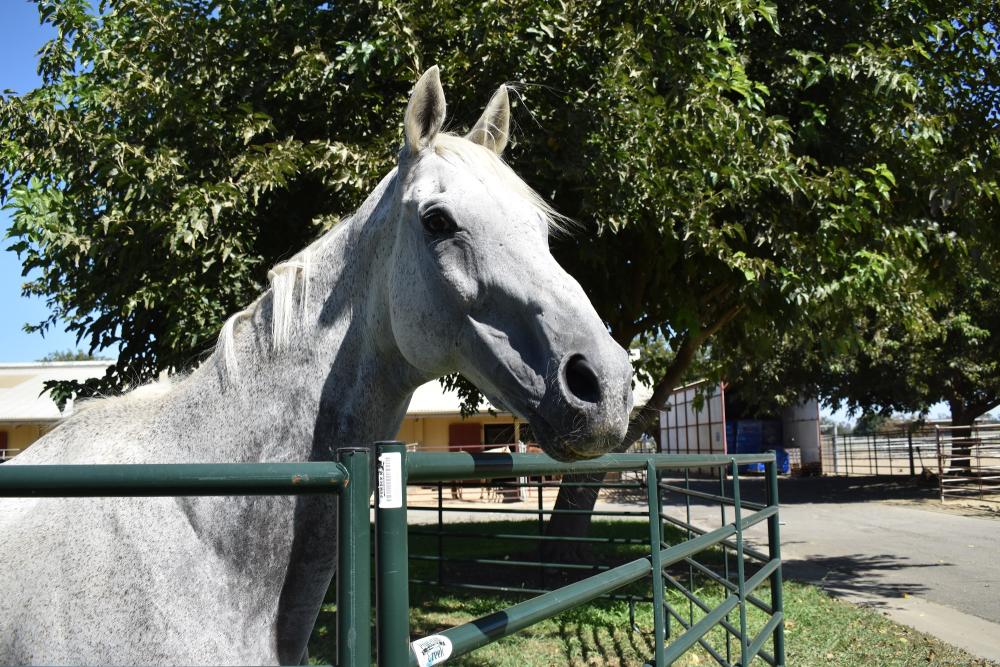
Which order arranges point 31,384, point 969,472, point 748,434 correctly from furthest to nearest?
point 748,434 < point 31,384 < point 969,472

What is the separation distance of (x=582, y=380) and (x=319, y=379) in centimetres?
75

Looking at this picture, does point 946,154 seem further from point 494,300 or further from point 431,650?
point 431,650

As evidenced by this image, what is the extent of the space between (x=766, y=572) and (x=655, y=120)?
322 cm

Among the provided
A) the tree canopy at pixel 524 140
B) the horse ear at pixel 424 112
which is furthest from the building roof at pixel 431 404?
the horse ear at pixel 424 112

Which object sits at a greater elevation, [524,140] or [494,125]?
[524,140]

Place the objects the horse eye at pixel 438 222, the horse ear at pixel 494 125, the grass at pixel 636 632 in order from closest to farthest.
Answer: the horse eye at pixel 438 222, the horse ear at pixel 494 125, the grass at pixel 636 632

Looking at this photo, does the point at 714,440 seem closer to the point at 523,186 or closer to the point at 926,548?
the point at 926,548

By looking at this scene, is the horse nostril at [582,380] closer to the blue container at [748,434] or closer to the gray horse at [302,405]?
the gray horse at [302,405]

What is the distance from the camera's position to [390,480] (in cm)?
109

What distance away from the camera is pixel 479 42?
17.9 ft

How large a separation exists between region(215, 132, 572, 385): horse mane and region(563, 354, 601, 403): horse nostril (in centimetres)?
55

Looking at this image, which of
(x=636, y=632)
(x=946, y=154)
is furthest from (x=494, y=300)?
(x=946, y=154)

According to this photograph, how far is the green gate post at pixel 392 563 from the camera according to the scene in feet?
3.53

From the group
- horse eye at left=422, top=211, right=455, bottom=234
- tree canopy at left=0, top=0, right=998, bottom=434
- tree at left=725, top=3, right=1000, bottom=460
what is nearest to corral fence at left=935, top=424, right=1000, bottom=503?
tree at left=725, top=3, right=1000, bottom=460
